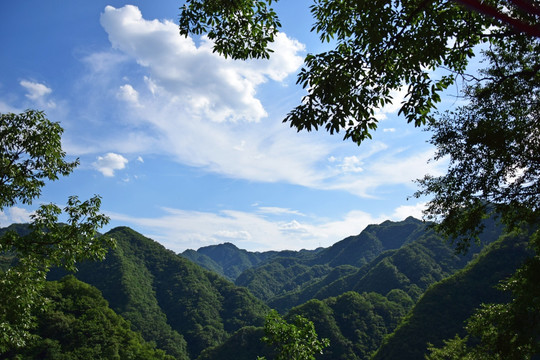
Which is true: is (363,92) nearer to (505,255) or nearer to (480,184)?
(480,184)

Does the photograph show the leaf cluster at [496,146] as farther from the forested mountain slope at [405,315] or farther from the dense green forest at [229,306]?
the forested mountain slope at [405,315]

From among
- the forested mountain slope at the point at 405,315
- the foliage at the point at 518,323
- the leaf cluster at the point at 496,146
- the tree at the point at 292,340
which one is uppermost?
the leaf cluster at the point at 496,146

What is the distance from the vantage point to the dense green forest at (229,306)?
177ft

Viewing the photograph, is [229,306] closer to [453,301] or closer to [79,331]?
[79,331]

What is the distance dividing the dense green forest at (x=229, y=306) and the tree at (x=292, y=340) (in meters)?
15.8

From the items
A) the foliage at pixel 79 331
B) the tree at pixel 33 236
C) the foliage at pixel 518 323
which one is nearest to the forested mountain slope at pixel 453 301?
the foliage at pixel 79 331

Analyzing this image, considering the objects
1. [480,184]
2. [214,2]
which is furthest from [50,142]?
[480,184]

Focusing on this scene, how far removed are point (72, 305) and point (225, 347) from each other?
54.7 metres

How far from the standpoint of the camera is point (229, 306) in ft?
466

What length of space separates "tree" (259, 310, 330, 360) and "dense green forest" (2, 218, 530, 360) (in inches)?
622

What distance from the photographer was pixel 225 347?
94750 millimetres

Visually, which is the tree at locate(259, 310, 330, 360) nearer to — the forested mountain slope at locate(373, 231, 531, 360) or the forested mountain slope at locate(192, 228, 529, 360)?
the forested mountain slope at locate(192, 228, 529, 360)

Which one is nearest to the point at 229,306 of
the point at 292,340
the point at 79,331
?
the point at 79,331

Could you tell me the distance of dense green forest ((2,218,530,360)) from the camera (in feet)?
177
